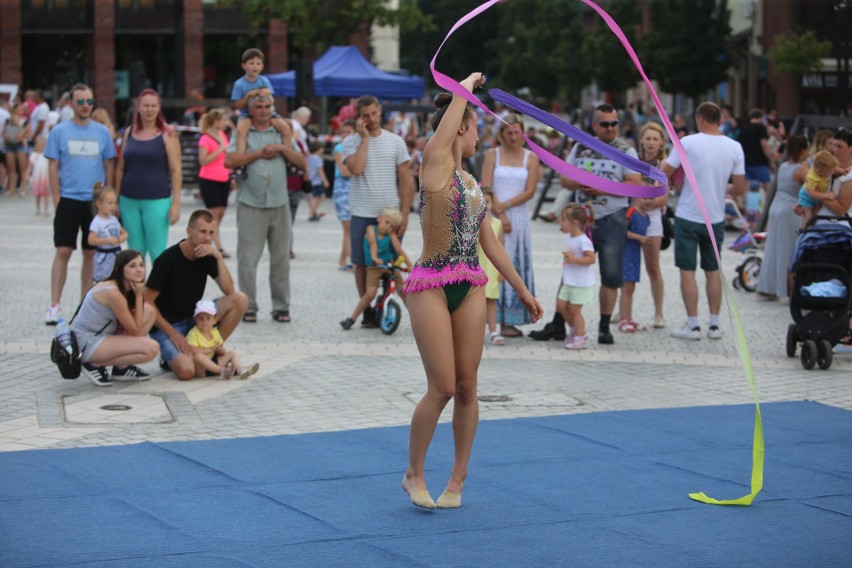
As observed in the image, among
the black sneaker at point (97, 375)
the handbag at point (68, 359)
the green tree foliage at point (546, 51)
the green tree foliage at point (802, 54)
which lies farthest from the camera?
the green tree foliage at point (546, 51)

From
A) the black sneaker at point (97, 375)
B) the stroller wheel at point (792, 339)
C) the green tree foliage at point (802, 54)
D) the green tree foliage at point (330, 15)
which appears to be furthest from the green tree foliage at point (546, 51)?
the black sneaker at point (97, 375)

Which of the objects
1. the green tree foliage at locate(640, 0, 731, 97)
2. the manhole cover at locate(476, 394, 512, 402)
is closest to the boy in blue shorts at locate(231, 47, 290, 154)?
the manhole cover at locate(476, 394, 512, 402)

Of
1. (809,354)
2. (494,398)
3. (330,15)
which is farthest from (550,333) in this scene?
(330,15)

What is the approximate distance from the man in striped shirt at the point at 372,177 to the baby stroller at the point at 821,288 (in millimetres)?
3380

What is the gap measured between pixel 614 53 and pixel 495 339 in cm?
4308

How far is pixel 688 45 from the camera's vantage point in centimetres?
4503

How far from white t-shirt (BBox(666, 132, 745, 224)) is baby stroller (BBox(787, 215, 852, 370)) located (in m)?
1.02

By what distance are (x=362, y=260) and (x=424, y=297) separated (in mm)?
5865

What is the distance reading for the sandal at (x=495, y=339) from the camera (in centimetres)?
1143

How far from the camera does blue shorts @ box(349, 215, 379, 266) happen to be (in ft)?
39.4

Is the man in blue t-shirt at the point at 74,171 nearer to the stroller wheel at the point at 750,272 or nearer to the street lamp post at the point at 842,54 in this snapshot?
the stroller wheel at the point at 750,272

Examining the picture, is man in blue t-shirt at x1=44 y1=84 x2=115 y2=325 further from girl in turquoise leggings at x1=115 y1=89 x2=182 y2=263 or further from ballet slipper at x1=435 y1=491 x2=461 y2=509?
ballet slipper at x1=435 y1=491 x2=461 y2=509

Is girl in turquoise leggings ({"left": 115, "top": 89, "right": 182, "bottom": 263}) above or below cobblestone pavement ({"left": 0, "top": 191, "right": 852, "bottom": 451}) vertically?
above

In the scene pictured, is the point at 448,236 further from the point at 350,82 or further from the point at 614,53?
the point at 614,53
